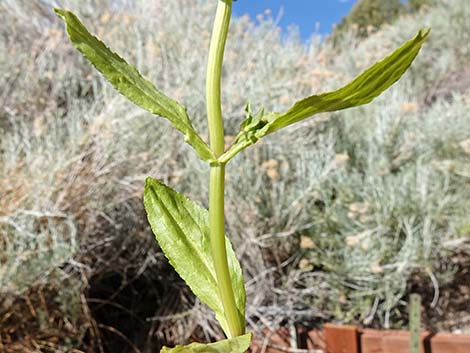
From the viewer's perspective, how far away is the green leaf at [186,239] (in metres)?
0.24

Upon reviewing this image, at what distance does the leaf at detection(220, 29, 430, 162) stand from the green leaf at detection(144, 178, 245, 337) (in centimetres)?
5

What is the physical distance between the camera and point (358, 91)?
21cm

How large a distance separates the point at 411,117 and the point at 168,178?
0.87 meters

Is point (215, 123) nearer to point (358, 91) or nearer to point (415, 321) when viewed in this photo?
point (358, 91)

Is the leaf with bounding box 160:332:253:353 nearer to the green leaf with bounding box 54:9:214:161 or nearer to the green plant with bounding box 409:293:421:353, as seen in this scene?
the green leaf with bounding box 54:9:214:161

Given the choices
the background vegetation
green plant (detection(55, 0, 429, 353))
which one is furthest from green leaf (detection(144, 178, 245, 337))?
the background vegetation

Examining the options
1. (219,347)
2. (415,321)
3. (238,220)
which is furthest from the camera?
(238,220)

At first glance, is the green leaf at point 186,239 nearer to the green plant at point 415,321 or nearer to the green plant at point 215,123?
the green plant at point 215,123

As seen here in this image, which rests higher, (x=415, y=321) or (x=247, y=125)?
(x=247, y=125)

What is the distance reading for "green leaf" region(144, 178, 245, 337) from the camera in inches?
9.6

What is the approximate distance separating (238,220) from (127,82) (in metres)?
1.32

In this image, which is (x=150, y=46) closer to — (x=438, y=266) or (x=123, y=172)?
(x=123, y=172)

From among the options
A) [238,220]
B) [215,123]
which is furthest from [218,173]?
[238,220]

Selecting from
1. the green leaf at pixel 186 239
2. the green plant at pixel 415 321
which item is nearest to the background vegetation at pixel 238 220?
the green plant at pixel 415 321
